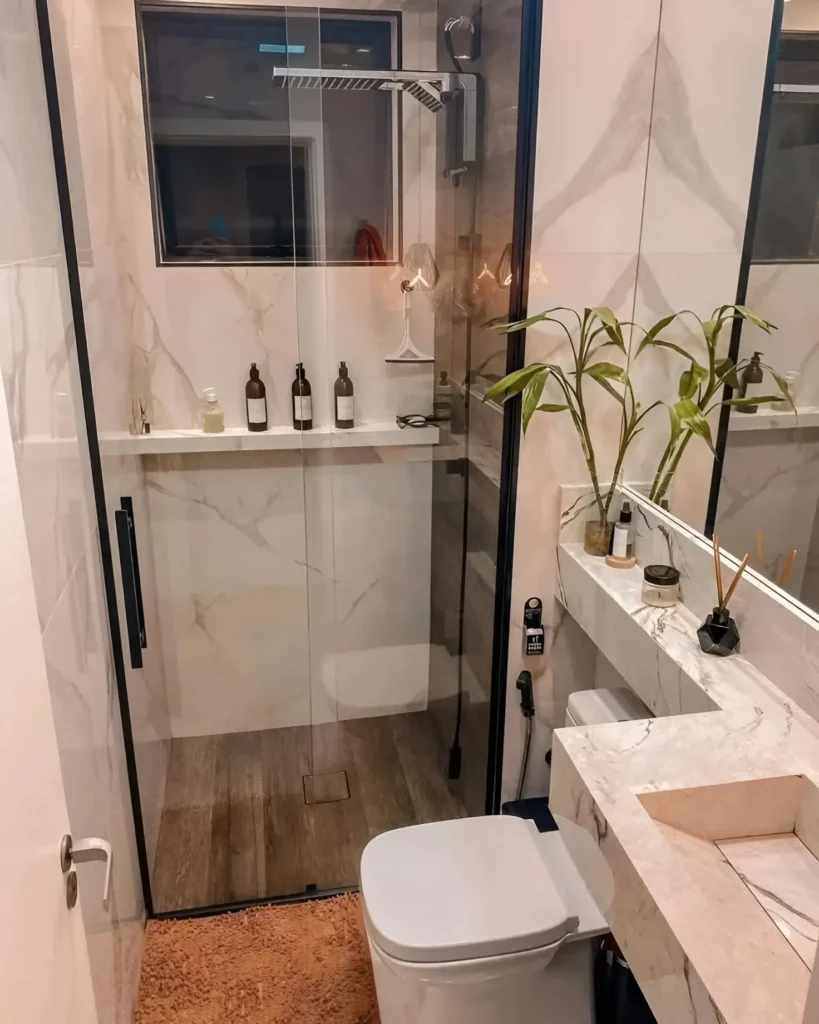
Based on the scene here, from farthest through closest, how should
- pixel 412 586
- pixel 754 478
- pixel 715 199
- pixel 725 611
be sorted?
pixel 412 586 → pixel 715 199 → pixel 754 478 → pixel 725 611

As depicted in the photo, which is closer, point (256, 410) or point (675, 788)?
point (675, 788)

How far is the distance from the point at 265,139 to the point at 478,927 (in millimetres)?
2108

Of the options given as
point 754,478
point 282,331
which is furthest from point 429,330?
point 754,478

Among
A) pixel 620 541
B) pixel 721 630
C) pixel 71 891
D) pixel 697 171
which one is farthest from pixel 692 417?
pixel 71 891

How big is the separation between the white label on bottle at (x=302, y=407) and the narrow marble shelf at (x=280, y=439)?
0.05 metres

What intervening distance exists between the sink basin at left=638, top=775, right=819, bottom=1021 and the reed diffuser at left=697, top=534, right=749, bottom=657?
1.13ft

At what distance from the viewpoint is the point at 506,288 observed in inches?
74.2

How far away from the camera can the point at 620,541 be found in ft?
6.19

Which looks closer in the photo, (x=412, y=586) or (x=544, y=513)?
(x=544, y=513)

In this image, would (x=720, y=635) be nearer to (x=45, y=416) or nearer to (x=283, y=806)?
(x=45, y=416)

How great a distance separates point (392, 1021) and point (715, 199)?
1.92 metres

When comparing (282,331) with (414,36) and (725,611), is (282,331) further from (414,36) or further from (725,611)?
(725,611)

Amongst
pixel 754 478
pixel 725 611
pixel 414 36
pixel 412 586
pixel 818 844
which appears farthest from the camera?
pixel 412 586

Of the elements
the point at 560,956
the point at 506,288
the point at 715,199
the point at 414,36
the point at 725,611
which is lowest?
the point at 560,956
